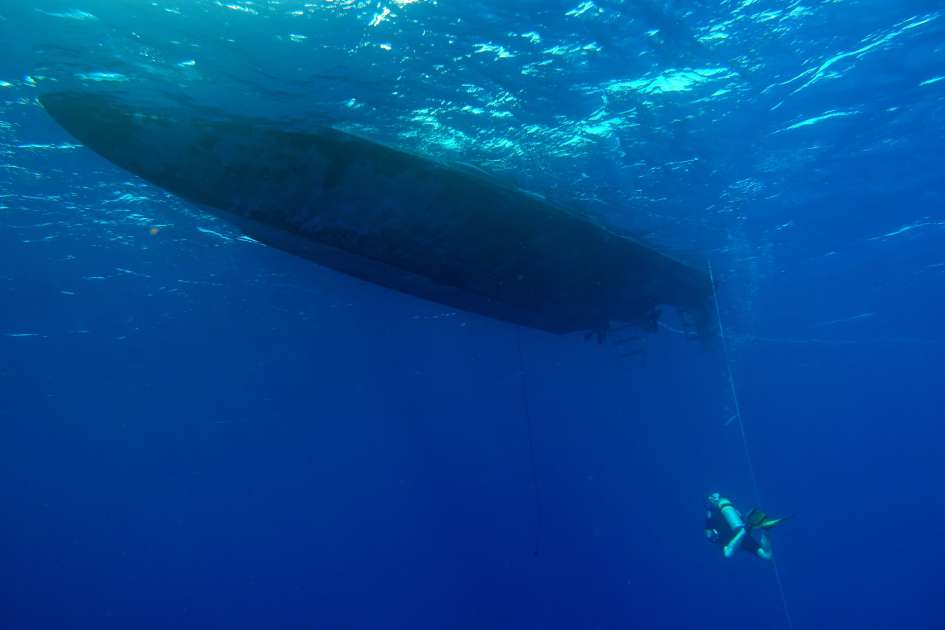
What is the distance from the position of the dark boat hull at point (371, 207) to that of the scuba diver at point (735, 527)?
568cm

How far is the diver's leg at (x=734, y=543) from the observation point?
39.2ft

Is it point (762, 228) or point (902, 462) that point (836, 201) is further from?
point (902, 462)

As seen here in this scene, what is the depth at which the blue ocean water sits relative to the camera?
918 centimetres

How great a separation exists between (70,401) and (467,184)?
3415cm

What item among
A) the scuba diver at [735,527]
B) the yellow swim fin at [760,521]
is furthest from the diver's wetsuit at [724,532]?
the yellow swim fin at [760,521]

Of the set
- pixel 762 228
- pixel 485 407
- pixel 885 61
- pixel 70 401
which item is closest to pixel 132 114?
pixel 885 61

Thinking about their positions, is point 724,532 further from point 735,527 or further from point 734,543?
point 734,543

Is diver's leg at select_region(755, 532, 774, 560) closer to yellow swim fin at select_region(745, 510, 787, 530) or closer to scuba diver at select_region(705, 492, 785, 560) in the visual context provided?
scuba diver at select_region(705, 492, 785, 560)

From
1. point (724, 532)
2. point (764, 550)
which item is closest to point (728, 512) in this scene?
point (724, 532)

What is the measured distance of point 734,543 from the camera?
12.1 m

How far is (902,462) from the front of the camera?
66.2 metres

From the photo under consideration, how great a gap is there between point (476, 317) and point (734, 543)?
608 inches

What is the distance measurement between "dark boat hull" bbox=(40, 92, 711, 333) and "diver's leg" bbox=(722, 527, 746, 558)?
19.9ft

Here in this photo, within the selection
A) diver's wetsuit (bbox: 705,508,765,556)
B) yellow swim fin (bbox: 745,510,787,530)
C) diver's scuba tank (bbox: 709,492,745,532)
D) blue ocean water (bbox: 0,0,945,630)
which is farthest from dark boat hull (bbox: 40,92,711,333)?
diver's wetsuit (bbox: 705,508,765,556)
